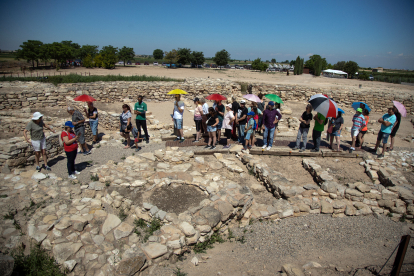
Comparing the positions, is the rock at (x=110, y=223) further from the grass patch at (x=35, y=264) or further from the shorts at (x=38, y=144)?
the shorts at (x=38, y=144)

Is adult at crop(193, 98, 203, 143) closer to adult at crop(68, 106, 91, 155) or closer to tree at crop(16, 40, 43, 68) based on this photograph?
adult at crop(68, 106, 91, 155)

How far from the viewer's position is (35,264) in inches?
148

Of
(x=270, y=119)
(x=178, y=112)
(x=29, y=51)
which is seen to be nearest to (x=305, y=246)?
(x=270, y=119)

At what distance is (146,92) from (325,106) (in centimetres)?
1420

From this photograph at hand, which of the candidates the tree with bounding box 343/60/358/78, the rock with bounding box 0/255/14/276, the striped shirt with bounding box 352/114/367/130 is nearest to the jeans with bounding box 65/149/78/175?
the rock with bounding box 0/255/14/276

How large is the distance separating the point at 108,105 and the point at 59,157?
902 cm

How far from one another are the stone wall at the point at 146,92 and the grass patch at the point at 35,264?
523 inches

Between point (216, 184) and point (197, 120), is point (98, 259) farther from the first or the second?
point (197, 120)

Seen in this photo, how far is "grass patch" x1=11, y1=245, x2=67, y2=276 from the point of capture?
366 centimetres

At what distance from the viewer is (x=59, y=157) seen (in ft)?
26.4

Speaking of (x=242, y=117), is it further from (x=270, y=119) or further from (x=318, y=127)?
(x=318, y=127)

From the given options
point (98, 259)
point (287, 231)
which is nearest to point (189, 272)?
point (98, 259)

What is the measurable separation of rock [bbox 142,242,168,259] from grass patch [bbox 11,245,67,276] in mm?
1392

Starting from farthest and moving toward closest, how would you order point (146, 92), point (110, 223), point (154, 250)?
point (146, 92) < point (110, 223) < point (154, 250)
